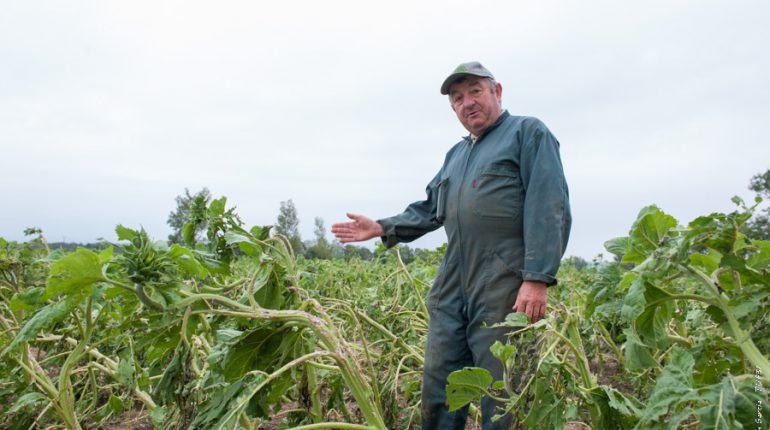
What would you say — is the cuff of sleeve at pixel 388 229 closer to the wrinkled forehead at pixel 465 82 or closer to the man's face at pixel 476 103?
the man's face at pixel 476 103

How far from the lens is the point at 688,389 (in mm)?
1468

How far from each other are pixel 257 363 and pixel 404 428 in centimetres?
137

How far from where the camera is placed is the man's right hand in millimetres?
3143

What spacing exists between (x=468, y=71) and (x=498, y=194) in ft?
2.20

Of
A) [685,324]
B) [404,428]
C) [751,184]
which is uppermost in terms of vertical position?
[751,184]

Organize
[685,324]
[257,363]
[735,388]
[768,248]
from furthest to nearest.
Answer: [685,324] < [257,363] < [768,248] < [735,388]

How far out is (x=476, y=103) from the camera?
297 centimetres

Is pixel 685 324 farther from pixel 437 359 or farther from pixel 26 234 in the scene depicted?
pixel 26 234

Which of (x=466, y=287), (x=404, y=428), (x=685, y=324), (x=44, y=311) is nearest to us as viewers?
(x=44, y=311)

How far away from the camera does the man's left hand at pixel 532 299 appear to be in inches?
96.8

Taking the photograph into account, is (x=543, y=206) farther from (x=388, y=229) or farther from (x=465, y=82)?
(x=388, y=229)

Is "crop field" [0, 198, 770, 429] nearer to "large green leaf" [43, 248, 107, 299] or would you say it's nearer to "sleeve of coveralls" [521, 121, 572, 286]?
"large green leaf" [43, 248, 107, 299]

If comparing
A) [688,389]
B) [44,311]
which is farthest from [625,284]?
[44,311]

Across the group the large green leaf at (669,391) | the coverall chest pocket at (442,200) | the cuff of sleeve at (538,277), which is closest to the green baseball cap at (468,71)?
the coverall chest pocket at (442,200)
